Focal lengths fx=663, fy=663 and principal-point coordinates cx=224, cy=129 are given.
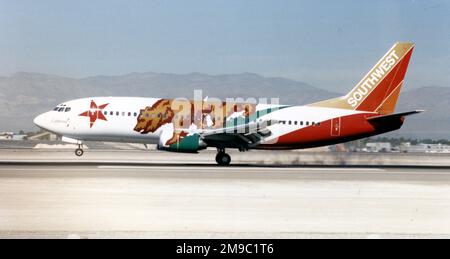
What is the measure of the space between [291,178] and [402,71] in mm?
18264

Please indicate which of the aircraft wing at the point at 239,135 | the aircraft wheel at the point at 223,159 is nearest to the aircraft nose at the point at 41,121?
the aircraft wing at the point at 239,135

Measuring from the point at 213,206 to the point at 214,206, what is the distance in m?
0.03

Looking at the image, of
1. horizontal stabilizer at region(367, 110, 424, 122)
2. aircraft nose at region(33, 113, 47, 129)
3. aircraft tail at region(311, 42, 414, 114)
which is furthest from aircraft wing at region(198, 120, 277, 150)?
aircraft nose at region(33, 113, 47, 129)

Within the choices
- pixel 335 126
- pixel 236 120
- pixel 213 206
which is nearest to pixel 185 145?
pixel 236 120

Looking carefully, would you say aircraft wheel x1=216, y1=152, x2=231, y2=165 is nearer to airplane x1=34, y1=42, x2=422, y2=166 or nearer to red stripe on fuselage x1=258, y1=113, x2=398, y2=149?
airplane x1=34, y1=42, x2=422, y2=166

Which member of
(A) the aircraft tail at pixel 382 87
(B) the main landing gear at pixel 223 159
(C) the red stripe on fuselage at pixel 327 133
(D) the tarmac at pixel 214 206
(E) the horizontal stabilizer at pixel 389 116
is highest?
(A) the aircraft tail at pixel 382 87

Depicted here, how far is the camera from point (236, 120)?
41.7m

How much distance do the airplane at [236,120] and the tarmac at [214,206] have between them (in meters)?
10.4

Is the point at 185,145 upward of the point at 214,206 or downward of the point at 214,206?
upward

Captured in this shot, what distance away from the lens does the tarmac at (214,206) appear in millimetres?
15055

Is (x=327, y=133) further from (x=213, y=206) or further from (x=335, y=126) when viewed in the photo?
(x=213, y=206)

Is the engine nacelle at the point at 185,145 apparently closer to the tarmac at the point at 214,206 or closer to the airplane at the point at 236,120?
the airplane at the point at 236,120
